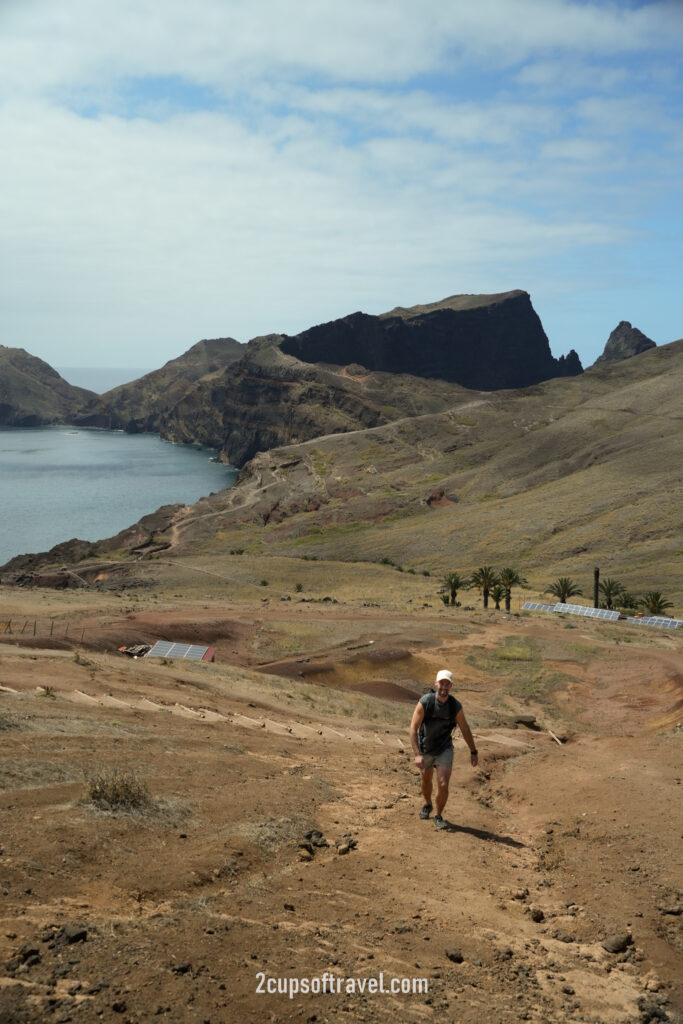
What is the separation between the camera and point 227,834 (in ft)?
27.6

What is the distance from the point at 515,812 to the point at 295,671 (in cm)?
1809

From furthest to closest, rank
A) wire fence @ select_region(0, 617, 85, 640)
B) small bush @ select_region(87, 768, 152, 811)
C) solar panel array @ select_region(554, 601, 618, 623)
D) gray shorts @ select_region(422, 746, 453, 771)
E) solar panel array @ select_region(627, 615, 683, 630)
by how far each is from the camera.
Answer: solar panel array @ select_region(554, 601, 618, 623) → solar panel array @ select_region(627, 615, 683, 630) → wire fence @ select_region(0, 617, 85, 640) → gray shorts @ select_region(422, 746, 453, 771) → small bush @ select_region(87, 768, 152, 811)

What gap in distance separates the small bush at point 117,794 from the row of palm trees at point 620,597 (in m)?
45.2

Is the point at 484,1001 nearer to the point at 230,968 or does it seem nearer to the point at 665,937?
the point at 230,968

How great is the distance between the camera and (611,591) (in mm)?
52281

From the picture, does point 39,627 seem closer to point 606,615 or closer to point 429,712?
point 429,712

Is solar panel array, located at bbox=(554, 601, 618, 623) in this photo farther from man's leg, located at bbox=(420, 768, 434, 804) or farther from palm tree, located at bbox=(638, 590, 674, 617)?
man's leg, located at bbox=(420, 768, 434, 804)

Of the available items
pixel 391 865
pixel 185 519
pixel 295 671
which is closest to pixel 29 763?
pixel 391 865

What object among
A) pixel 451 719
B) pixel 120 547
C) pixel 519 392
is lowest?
pixel 120 547

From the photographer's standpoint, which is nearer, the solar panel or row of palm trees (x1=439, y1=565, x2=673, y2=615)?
the solar panel

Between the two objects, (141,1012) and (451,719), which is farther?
(451,719)

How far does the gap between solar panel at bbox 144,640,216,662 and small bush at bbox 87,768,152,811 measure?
19262 mm

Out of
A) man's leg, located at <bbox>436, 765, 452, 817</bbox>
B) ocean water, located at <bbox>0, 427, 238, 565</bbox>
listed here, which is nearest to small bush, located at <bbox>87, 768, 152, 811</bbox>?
man's leg, located at <bbox>436, 765, 452, 817</bbox>

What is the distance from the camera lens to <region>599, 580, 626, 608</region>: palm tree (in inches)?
2040
